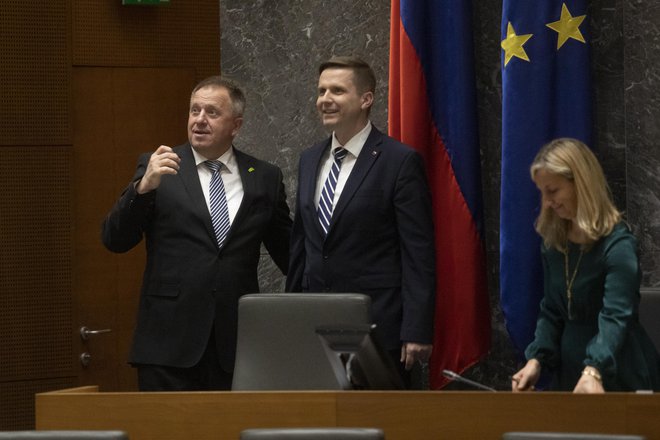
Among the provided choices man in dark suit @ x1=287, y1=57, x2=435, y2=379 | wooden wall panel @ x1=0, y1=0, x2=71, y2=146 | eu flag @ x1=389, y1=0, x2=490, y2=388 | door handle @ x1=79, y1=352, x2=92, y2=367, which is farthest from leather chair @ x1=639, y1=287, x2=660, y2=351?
wooden wall panel @ x1=0, y1=0, x2=71, y2=146

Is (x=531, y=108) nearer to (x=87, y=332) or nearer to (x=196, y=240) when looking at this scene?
(x=196, y=240)

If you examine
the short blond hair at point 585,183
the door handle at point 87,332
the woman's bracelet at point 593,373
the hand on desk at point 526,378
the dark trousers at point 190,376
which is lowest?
the door handle at point 87,332

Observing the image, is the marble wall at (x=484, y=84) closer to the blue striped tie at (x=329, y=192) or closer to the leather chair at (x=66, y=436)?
the blue striped tie at (x=329, y=192)

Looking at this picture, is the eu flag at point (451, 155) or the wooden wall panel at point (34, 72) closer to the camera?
the eu flag at point (451, 155)

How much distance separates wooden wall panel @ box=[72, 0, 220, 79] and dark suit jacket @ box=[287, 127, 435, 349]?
67.9 inches

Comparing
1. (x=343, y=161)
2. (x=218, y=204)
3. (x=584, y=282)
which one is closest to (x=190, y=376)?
(x=218, y=204)

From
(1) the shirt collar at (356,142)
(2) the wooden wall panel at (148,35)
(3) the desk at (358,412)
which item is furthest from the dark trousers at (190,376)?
(2) the wooden wall panel at (148,35)

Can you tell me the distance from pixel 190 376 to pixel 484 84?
1.99 meters

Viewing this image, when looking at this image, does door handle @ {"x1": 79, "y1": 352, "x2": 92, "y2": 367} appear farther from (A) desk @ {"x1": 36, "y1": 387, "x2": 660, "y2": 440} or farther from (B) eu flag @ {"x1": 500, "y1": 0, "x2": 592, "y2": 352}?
(A) desk @ {"x1": 36, "y1": 387, "x2": 660, "y2": 440}

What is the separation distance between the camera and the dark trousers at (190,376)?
471 centimetres

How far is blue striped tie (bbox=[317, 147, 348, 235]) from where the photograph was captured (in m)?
4.80

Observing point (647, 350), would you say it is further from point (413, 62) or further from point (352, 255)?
point (413, 62)

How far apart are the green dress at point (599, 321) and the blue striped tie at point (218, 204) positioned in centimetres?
143

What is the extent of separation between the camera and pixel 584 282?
12.6 feet
